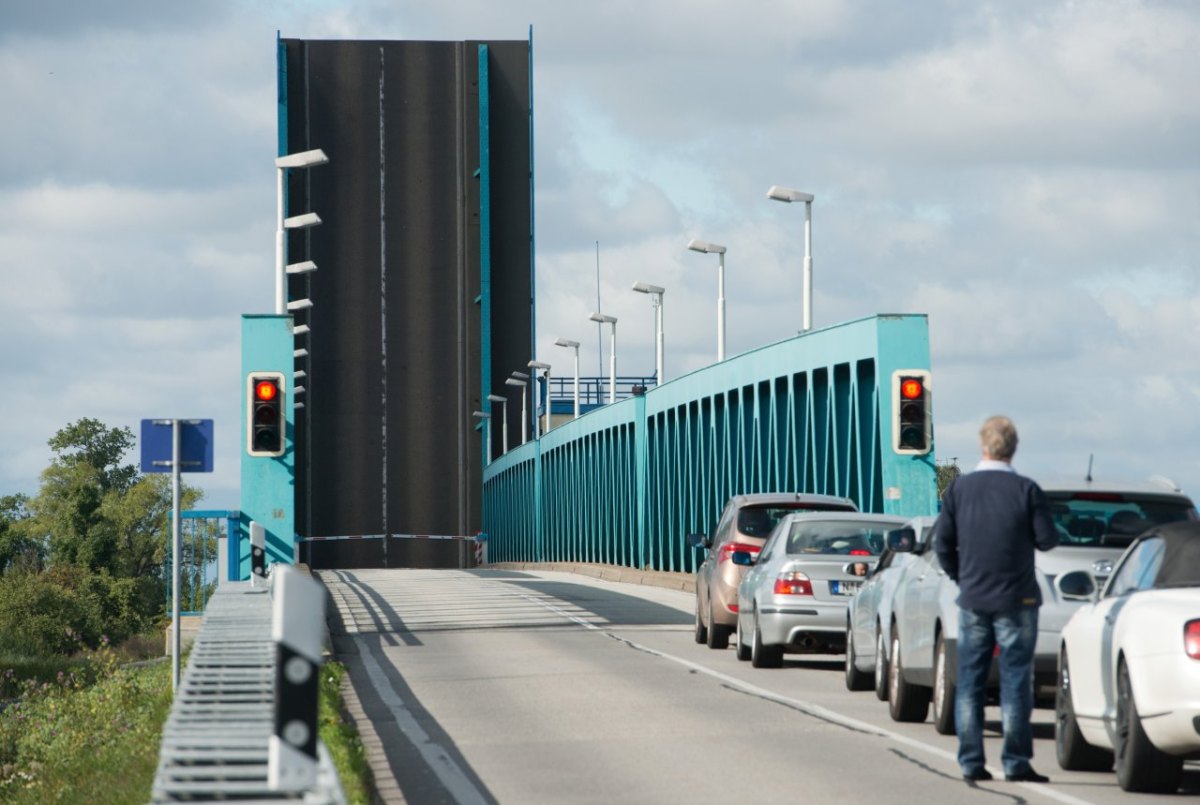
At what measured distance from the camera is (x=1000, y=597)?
31.9ft

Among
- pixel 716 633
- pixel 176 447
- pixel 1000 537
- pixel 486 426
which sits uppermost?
pixel 486 426

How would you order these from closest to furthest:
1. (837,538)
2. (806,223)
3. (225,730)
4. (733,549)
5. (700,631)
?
1. (225,730)
2. (837,538)
3. (733,549)
4. (700,631)
5. (806,223)

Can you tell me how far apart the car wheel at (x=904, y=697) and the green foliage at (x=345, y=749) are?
11.0 ft

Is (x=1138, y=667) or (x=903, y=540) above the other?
(x=903, y=540)

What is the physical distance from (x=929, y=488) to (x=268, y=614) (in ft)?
41.9

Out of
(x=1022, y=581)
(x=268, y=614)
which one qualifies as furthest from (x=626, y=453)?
(x=1022, y=581)

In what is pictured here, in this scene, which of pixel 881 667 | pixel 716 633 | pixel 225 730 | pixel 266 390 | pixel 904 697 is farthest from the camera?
pixel 266 390

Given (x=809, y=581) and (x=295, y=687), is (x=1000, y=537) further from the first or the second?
(x=809, y=581)

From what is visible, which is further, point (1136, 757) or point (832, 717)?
point (832, 717)

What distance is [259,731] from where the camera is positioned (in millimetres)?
6988

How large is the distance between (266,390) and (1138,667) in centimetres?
1395

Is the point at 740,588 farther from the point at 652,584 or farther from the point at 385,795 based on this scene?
the point at 652,584

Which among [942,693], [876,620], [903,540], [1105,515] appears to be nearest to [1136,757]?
[942,693]

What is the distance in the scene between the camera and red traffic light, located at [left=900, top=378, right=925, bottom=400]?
22.5 metres
